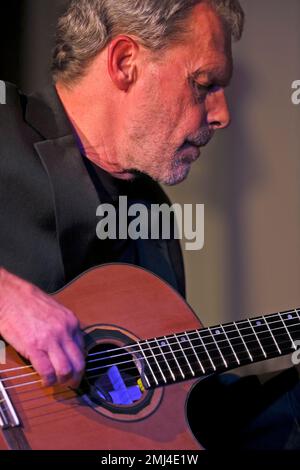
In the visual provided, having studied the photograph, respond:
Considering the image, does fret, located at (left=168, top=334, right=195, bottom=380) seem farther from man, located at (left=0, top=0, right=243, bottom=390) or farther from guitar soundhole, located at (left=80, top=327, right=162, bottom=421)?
man, located at (left=0, top=0, right=243, bottom=390)

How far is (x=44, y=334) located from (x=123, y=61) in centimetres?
70

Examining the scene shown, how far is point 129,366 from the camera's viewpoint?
116cm

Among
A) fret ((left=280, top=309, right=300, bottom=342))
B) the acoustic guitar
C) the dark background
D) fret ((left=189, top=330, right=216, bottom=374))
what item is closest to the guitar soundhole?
the acoustic guitar

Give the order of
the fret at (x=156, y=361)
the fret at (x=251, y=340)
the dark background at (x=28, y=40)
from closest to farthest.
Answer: the fret at (x=156, y=361) < the fret at (x=251, y=340) < the dark background at (x=28, y=40)

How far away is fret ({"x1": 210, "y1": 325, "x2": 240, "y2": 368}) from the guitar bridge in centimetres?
39

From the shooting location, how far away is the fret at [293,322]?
1.30 meters

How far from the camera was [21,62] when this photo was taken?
210 cm

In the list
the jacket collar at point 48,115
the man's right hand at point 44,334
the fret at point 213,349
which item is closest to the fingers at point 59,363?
the man's right hand at point 44,334

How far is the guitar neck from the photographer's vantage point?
116 cm

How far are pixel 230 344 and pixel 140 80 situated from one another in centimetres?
61

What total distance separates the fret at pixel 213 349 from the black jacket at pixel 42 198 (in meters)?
0.31

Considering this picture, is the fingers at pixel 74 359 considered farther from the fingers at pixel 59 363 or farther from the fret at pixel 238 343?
the fret at pixel 238 343

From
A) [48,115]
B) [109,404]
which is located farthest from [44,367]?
[48,115]

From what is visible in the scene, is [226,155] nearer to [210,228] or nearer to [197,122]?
[210,228]
